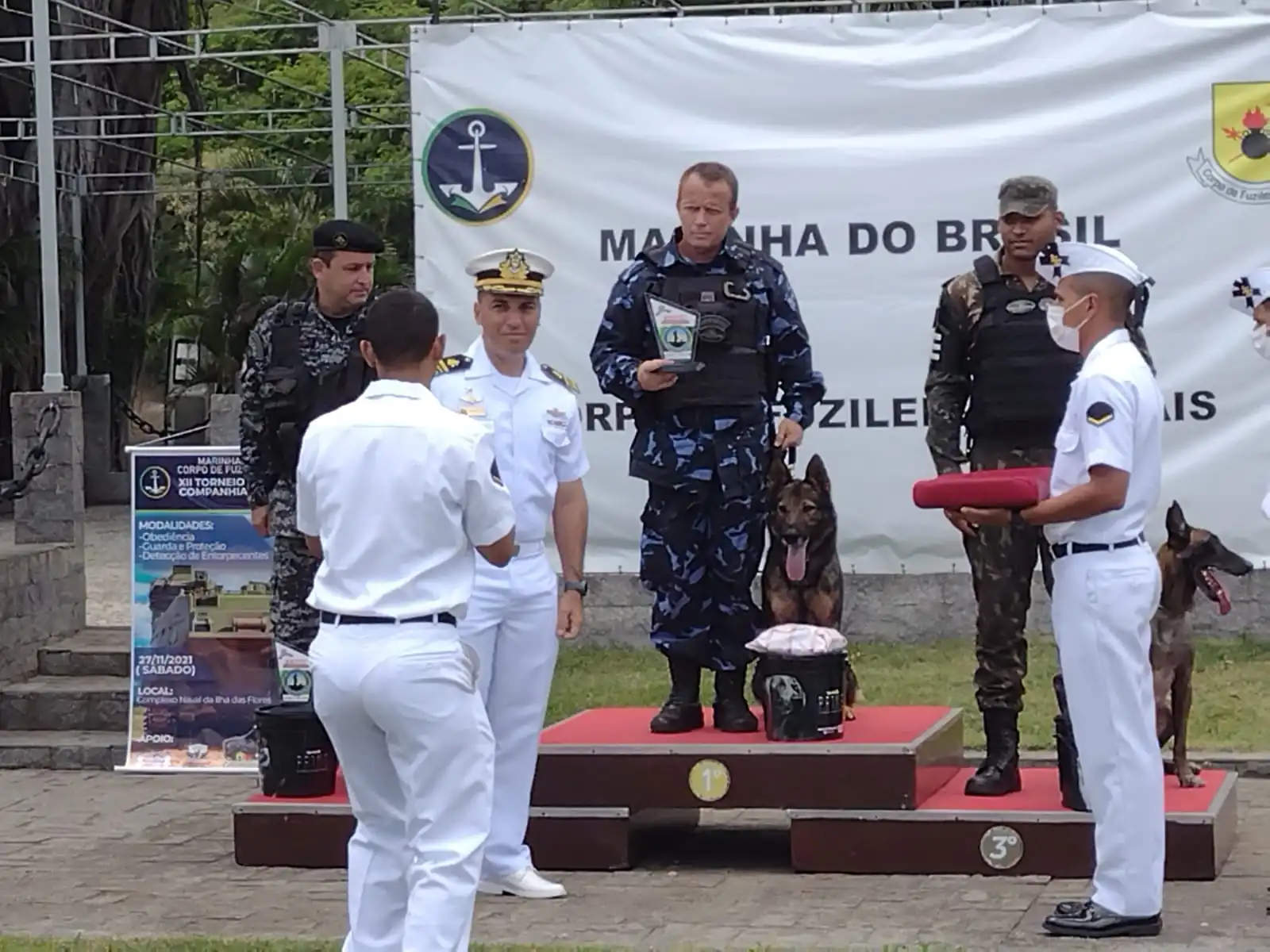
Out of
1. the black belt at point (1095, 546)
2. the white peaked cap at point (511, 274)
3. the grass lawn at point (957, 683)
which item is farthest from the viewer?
the grass lawn at point (957, 683)

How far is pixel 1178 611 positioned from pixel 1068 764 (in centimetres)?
66

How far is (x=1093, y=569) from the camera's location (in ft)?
18.6

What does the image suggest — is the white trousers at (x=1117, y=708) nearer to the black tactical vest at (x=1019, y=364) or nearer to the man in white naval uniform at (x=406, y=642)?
the black tactical vest at (x=1019, y=364)

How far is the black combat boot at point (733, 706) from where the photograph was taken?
7.25 m

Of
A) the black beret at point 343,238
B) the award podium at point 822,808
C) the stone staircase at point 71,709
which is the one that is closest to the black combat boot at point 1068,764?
the award podium at point 822,808

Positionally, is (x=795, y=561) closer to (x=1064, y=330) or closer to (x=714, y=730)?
(x=714, y=730)

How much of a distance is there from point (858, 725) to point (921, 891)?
0.90 m

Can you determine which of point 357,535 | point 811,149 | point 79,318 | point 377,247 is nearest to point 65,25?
point 79,318

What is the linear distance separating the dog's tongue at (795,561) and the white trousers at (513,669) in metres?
0.90

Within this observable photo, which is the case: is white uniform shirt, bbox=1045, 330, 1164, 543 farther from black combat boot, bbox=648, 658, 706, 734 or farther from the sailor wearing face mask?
black combat boot, bbox=648, 658, 706, 734

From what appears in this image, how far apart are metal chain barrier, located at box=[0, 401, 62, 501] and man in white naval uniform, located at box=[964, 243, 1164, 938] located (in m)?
5.97

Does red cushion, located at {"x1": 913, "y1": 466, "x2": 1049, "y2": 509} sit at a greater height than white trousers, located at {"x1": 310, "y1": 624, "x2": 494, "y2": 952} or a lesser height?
greater

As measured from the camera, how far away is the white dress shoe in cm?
670

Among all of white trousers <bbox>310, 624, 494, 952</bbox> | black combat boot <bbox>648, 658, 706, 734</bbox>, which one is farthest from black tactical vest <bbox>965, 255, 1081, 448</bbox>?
white trousers <bbox>310, 624, 494, 952</bbox>
